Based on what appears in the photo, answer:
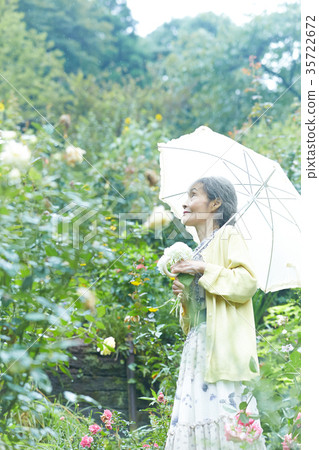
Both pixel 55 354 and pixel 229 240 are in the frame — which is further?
pixel 229 240

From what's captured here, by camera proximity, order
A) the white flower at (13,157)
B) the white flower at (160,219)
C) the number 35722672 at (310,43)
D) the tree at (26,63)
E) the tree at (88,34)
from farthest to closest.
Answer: the tree at (88,34), the tree at (26,63), the white flower at (160,219), the number 35722672 at (310,43), the white flower at (13,157)

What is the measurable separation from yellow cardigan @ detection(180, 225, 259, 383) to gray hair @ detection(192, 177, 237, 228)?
137 mm

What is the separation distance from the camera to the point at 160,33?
664 inches

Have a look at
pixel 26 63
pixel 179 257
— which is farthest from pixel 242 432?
pixel 26 63

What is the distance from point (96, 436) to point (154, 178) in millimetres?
2336

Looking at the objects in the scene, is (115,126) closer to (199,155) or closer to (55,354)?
(199,155)

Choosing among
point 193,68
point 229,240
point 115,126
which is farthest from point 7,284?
point 193,68

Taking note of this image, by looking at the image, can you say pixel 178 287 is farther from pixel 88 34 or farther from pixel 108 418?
pixel 88 34

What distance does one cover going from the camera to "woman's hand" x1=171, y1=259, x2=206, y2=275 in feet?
6.66

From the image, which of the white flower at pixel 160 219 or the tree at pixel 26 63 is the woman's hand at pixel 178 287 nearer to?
the white flower at pixel 160 219

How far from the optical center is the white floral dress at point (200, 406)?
195cm

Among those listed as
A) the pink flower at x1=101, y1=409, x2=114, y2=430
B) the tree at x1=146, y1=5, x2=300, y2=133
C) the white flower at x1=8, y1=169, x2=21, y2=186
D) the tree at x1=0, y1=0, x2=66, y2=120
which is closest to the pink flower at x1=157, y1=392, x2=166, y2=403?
the pink flower at x1=101, y1=409, x2=114, y2=430

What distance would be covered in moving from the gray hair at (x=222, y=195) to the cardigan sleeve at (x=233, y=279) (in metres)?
0.19

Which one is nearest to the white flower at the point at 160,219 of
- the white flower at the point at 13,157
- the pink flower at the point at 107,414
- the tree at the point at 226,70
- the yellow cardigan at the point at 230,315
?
the pink flower at the point at 107,414
